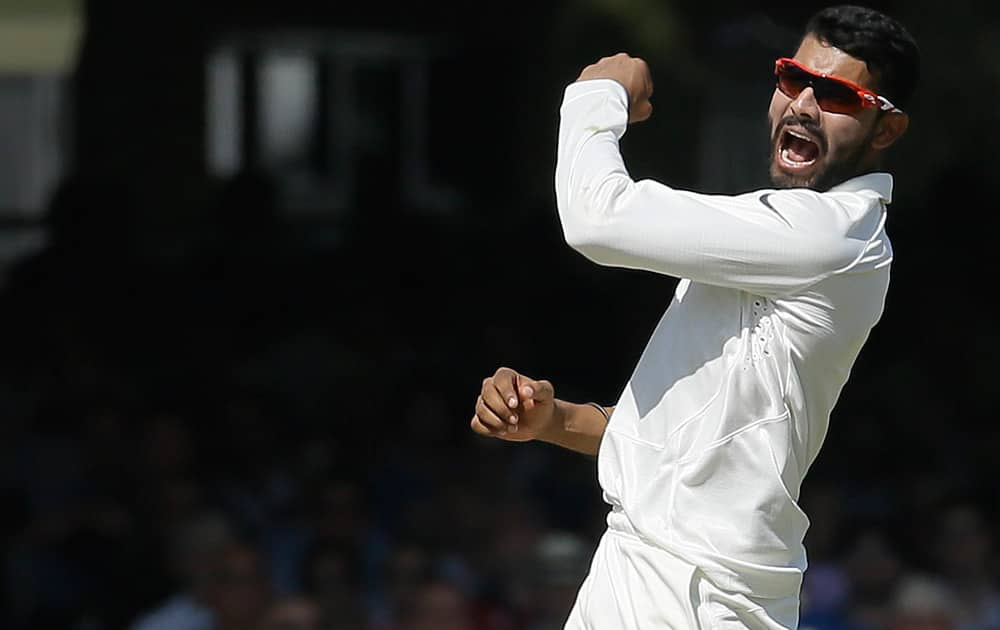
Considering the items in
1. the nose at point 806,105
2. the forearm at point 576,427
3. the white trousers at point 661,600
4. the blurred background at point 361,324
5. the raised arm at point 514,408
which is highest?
the nose at point 806,105

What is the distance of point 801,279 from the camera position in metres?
2.21

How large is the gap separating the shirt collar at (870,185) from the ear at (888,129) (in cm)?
4

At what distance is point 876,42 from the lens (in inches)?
91.0

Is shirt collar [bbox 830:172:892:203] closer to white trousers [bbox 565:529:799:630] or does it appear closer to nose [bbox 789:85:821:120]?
nose [bbox 789:85:821:120]

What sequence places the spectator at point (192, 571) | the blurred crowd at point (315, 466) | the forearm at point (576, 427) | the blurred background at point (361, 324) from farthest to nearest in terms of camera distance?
the blurred background at point (361, 324) < the blurred crowd at point (315, 466) < the spectator at point (192, 571) < the forearm at point (576, 427)

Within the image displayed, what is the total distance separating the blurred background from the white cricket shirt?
265 cm

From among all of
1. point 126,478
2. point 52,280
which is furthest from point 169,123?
point 126,478

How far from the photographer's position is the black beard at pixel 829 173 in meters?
2.31

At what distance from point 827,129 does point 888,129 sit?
101 mm

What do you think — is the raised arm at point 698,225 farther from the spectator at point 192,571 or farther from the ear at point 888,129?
the spectator at point 192,571

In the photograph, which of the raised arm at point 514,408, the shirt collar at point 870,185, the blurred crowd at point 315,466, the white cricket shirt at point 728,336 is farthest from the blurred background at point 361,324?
the shirt collar at point 870,185

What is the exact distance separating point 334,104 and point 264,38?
0.87 m

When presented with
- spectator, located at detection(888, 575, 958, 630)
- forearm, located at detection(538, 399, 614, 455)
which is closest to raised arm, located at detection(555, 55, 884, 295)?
forearm, located at detection(538, 399, 614, 455)

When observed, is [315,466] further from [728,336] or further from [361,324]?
[728,336]
